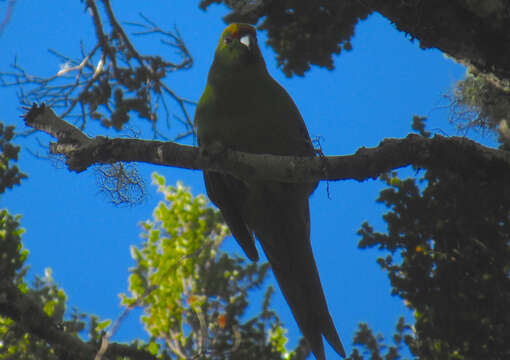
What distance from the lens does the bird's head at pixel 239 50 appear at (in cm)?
412

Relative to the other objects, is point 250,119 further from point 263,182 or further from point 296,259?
point 296,259

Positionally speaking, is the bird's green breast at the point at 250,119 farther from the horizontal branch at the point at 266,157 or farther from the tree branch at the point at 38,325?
the tree branch at the point at 38,325

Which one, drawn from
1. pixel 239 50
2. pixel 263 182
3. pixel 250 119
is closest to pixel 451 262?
pixel 263 182

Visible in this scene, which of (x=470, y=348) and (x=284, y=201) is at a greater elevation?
(x=284, y=201)

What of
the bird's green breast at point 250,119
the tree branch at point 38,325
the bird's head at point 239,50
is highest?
the bird's head at point 239,50

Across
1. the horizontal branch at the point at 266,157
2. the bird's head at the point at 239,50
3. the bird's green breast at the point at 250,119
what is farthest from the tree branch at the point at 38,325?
the bird's head at the point at 239,50

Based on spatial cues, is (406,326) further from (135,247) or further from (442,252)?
(135,247)

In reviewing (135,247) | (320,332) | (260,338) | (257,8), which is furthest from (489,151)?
(135,247)

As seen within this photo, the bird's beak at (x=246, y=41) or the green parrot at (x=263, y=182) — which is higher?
the bird's beak at (x=246, y=41)

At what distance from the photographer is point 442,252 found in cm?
462

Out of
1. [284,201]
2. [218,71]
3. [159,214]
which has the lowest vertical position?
[284,201]

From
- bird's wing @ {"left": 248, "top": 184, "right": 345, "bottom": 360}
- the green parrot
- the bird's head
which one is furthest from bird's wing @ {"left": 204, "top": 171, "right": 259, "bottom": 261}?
the bird's head

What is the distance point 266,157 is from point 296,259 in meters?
1.50

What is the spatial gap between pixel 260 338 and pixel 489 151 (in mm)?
4526
